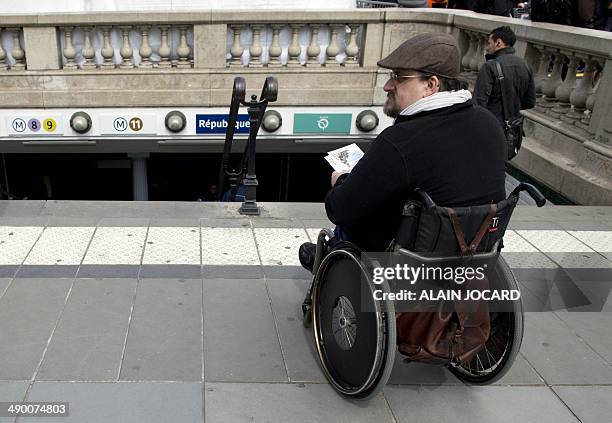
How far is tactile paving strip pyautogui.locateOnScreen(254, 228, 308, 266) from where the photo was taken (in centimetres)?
441

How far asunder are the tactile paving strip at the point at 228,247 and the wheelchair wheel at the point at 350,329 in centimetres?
140

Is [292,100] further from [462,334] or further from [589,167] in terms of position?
[462,334]

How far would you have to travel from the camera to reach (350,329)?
108 inches

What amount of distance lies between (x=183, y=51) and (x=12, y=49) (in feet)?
7.69

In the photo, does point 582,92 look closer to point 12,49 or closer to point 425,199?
point 425,199

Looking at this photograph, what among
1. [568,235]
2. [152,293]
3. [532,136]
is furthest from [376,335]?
[532,136]

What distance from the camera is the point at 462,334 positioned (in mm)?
2562

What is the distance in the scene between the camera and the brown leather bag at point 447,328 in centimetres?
246

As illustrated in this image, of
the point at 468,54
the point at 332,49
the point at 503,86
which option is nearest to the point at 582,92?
the point at 503,86

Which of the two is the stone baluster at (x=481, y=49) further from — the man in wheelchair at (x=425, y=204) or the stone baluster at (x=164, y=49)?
the man in wheelchair at (x=425, y=204)

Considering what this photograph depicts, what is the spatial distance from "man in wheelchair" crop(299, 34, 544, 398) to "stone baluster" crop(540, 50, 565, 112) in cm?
465

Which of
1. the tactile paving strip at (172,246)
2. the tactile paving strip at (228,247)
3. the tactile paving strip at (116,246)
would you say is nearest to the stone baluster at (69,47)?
the tactile paving strip at (116,246)

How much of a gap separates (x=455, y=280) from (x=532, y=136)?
5.03 metres

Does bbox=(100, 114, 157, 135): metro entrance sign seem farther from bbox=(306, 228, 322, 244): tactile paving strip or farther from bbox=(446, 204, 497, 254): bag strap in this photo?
bbox=(446, 204, 497, 254): bag strap
